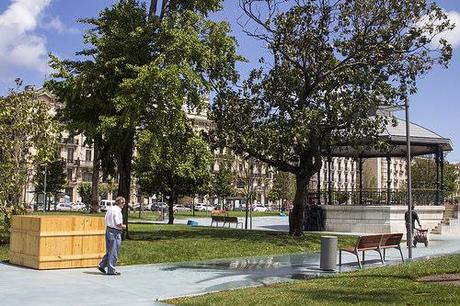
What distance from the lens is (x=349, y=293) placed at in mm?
10320

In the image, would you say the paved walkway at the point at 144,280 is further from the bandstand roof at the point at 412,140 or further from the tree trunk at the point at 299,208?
the bandstand roof at the point at 412,140

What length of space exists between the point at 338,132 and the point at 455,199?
2252 cm

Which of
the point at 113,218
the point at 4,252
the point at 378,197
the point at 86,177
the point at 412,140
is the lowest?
the point at 4,252

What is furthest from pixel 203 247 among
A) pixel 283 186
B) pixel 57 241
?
pixel 283 186

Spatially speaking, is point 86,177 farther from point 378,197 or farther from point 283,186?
point 378,197

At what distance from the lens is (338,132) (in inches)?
1043

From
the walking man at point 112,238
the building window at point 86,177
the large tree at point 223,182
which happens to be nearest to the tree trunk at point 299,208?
the walking man at point 112,238

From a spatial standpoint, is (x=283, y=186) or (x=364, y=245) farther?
(x=283, y=186)

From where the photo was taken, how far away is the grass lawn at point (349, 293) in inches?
371

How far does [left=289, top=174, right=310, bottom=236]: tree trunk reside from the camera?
24.8 metres

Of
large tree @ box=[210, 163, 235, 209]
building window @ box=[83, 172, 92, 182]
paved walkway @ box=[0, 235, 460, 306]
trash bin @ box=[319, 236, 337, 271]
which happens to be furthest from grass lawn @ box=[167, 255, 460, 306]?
building window @ box=[83, 172, 92, 182]

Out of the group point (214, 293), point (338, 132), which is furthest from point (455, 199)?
point (214, 293)

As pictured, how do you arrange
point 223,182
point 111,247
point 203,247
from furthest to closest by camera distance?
point 223,182, point 203,247, point 111,247

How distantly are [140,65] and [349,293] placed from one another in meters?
12.4
